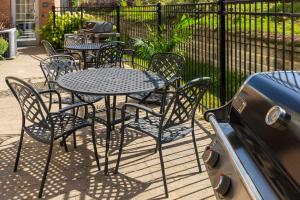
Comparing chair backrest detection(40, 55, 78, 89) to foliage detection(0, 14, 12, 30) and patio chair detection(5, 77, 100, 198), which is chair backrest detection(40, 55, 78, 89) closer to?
patio chair detection(5, 77, 100, 198)

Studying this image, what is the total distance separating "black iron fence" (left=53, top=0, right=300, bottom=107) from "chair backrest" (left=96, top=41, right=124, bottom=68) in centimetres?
107

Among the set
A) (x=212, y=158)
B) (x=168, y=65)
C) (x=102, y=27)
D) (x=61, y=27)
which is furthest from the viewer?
(x=61, y=27)

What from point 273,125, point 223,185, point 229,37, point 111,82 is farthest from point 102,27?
point 273,125

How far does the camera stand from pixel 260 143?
62.4 inches

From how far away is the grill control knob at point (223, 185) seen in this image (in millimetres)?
1608

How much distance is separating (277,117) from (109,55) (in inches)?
210

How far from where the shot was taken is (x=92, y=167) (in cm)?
393

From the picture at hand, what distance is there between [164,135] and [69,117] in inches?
37.7

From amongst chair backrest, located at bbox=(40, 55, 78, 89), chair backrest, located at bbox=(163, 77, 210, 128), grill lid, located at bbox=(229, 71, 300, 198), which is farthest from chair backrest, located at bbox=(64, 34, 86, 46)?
grill lid, located at bbox=(229, 71, 300, 198)

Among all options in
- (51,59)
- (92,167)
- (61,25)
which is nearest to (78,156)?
(92,167)

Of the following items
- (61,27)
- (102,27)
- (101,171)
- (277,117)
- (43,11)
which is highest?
(43,11)

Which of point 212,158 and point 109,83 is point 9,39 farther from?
point 212,158

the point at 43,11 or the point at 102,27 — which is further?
the point at 43,11

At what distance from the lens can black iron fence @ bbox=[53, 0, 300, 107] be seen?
4.37m
